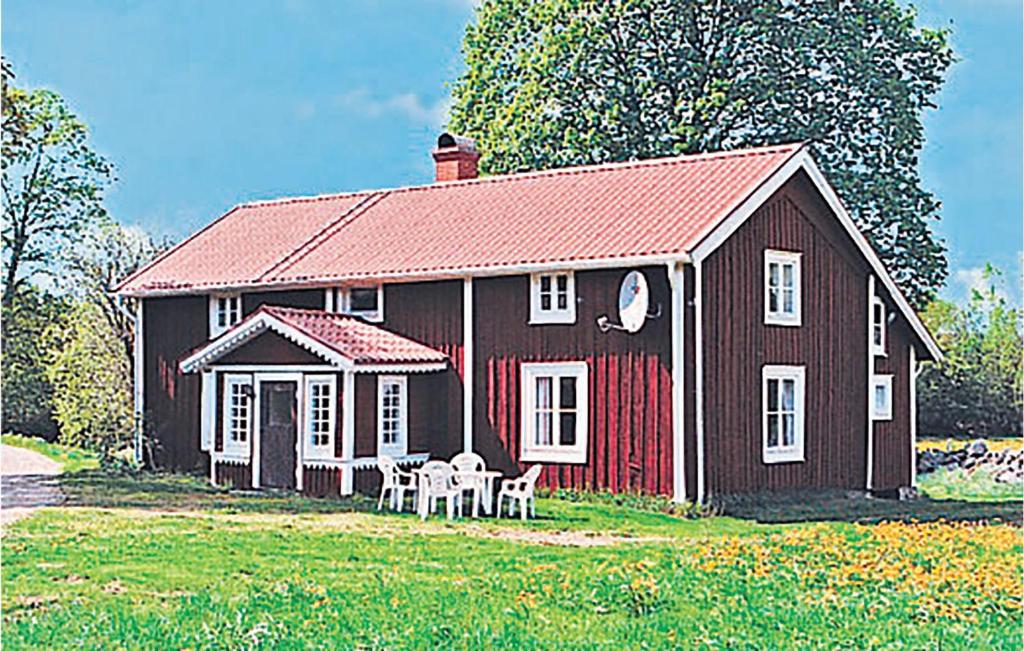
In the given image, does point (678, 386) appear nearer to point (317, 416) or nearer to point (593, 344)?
point (593, 344)

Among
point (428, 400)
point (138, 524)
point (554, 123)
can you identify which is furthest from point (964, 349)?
point (138, 524)

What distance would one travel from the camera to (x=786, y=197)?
2445 cm

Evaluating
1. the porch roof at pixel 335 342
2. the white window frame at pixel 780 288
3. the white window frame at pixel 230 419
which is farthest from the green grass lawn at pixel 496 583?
the white window frame at pixel 230 419

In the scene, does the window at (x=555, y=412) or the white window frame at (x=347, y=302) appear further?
the white window frame at (x=347, y=302)

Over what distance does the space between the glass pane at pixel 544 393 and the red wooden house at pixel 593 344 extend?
1.0 inches

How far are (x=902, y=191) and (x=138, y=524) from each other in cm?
2032

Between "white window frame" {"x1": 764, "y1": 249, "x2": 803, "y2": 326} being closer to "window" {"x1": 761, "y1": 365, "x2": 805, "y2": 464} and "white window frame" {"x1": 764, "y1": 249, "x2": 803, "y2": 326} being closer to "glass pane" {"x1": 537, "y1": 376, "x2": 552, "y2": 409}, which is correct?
"window" {"x1": 761, "y1": 365, "x2": 805, "y2": 464}

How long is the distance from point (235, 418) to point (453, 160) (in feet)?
21.3

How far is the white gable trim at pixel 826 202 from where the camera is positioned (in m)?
22.5

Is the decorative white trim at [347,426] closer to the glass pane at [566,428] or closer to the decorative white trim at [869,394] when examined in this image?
the glass pane at [566,428]

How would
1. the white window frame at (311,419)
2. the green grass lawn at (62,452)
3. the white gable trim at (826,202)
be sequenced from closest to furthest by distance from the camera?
→ the white gable trim at (826,202), the white window frame at (311,419), the green grass lawn at (62,452)

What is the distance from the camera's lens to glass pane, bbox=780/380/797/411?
24297mm

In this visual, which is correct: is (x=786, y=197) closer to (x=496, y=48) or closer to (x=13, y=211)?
(x=496, y=48)

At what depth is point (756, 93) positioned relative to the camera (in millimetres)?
34594
